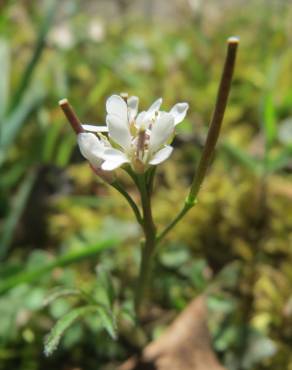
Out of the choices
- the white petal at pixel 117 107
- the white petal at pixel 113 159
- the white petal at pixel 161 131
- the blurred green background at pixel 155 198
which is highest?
the white petal at pixel 117 107

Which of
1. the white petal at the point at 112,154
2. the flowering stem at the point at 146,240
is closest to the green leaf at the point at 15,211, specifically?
the flowering stem at the point at 146,240

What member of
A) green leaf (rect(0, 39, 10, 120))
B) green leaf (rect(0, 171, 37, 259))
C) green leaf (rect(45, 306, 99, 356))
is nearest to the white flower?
green leaf (rect(45, 306, 99, 356))

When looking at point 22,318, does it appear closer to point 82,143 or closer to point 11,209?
point 11,209

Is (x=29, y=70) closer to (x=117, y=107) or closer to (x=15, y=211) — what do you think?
(x=15, y=211)

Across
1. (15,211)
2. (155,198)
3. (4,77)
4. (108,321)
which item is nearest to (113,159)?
(108,321)

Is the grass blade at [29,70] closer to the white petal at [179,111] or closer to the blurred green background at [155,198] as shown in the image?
the blurred green background at [155,198]
